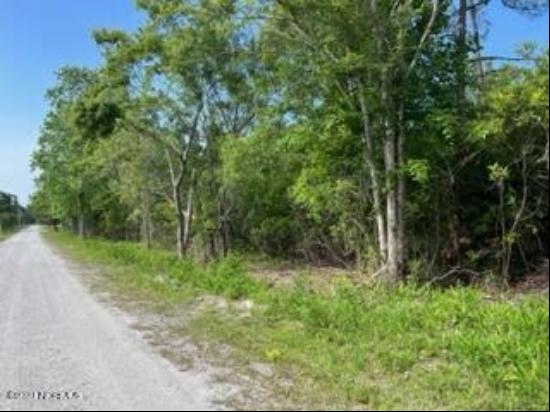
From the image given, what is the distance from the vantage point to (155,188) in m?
30.5

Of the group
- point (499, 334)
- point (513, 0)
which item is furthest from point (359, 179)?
point (499, 334)

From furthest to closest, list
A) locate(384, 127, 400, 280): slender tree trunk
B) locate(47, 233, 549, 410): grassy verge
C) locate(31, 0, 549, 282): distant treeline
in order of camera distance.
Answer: locate(384, 127, 400, 280): slender tree trunk < locate(31, 0, 549, 282): distant treeline < locate(47, 233, 549, 410): grassy verge

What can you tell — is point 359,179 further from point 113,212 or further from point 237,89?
point 113,212

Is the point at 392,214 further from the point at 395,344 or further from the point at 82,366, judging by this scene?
the point at 82,366

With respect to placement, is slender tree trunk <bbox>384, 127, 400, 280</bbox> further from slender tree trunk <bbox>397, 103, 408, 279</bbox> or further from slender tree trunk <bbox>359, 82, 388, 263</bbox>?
slender tree trunk <bbox>359, 82, 388, 263</bbox>

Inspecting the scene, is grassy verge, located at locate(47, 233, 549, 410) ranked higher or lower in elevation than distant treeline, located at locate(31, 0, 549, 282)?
lower

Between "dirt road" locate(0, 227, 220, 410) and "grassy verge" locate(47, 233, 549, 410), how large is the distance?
1011mm

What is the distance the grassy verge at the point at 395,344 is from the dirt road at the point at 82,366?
101 cm

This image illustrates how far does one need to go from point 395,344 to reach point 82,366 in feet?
11.8

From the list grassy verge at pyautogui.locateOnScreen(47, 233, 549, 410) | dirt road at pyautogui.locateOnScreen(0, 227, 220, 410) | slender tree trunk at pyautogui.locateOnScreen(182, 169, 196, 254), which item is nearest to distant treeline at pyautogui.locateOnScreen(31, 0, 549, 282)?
grassy verge at pyautogui.locateOnScreen(47, 233, 549, 410)

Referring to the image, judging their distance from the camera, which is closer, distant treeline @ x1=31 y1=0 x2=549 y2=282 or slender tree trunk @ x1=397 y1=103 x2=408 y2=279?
distant treeline @ x1=31 y1=0 x2=549 y2=282

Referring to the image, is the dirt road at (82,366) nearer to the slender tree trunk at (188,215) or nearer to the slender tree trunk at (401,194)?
the slender tree trunk at (401,194)

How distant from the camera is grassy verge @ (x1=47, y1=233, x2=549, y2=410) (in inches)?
272

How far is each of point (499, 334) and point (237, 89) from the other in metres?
16.8
